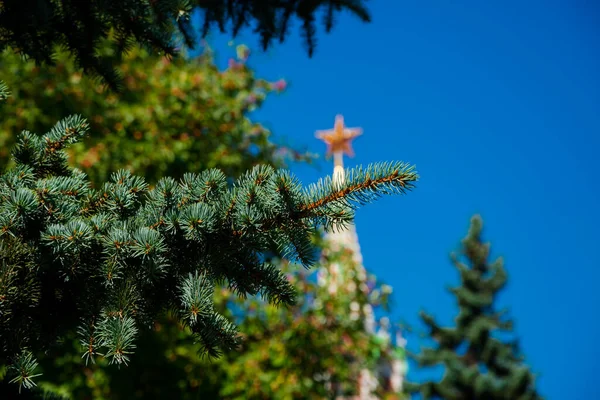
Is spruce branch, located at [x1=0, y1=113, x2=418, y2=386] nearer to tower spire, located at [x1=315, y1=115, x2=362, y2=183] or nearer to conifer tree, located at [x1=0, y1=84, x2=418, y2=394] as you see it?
conifer tree, located at [x1=0, y1=84, x2=418, y2=394]

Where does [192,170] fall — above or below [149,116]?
below

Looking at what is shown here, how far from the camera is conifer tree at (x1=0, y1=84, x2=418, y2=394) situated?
136 centimetres

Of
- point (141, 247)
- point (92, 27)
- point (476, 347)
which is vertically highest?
point (476, 347)

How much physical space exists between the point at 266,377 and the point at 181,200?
4963 mm

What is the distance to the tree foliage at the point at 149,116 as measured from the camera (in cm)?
660

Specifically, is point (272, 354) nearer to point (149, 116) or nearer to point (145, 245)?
point (149, 116)

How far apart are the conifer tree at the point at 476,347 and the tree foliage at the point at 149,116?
15.9m

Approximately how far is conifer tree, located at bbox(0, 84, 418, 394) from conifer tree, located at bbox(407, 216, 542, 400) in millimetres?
20440

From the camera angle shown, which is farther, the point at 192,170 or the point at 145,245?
the point at 192,170

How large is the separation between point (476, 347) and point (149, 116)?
18749 millimetres

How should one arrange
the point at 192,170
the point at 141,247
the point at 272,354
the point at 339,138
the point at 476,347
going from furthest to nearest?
the point at 476,347 → the point at 339,138 → the point at 192,170 → the point at 272,354 → the point at 141,247

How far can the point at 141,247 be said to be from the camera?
4.43 feet

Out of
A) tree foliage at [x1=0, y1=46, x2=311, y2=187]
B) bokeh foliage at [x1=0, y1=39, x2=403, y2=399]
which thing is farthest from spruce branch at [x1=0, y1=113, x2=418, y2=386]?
tree foliage at [x1=0, y1=46, x2=311, y2=187]

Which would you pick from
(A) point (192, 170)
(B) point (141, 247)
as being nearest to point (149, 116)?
(A) point (192, 170)
